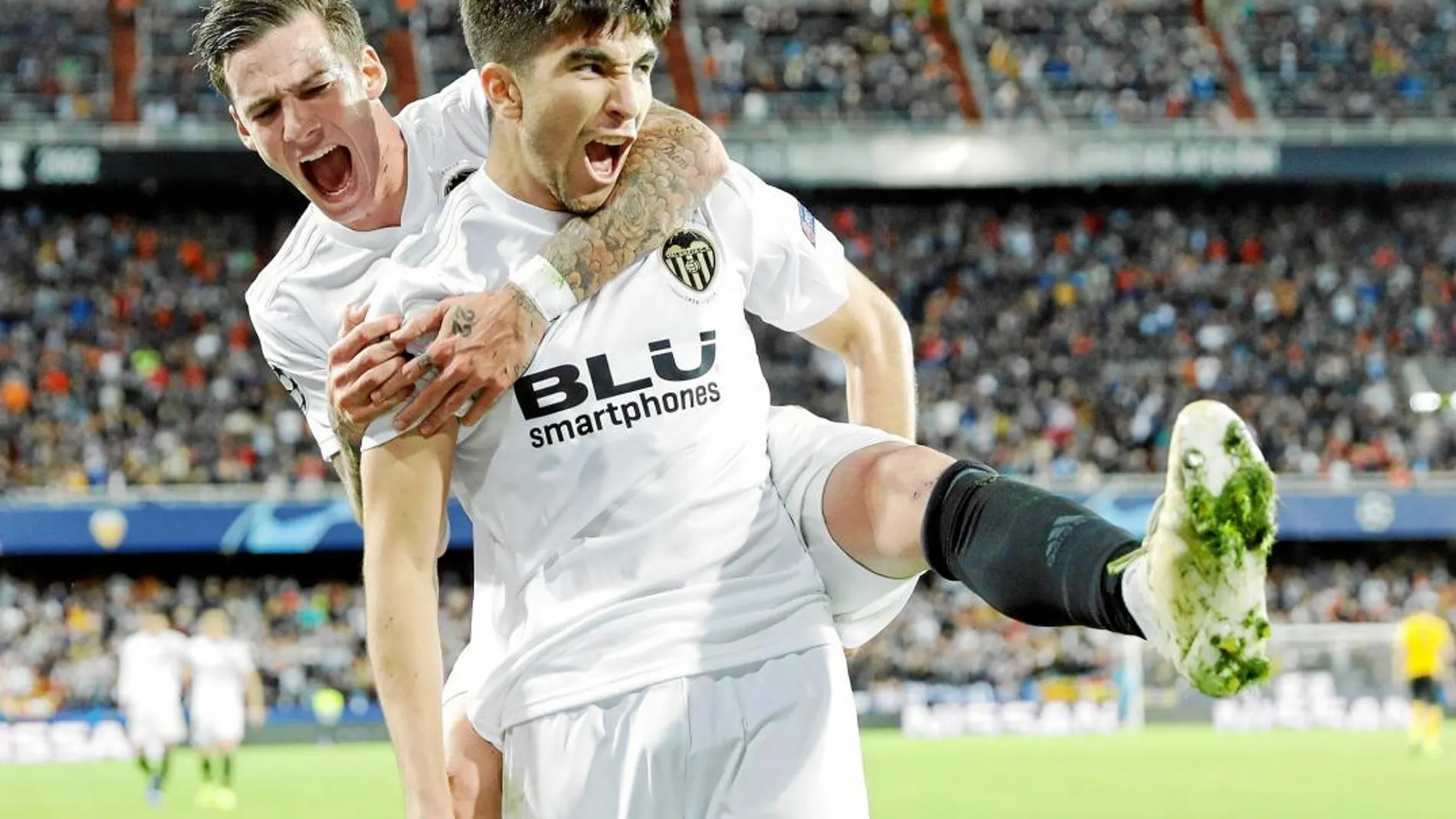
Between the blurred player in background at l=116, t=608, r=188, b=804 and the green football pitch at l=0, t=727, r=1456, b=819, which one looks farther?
the blurred player in background at l=116, t=608, r=188, b=804

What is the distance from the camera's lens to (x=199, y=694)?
54.0 feet

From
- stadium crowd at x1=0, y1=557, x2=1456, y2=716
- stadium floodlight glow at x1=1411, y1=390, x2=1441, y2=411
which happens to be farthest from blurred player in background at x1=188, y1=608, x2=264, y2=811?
stadium floodlight glow at x1=1411, y1=390, x2=1441, y2=411

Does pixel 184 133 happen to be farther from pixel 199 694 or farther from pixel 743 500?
pixel 743 500

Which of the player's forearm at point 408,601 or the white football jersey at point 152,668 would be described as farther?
the white football jersey at point 152,668

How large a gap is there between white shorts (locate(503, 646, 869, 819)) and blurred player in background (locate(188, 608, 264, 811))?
40.0 feet

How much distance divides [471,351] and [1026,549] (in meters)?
1.03

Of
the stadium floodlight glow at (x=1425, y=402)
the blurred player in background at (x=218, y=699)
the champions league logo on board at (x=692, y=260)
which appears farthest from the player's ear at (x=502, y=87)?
the stadium floodlight glow at (x=1425, y=402)

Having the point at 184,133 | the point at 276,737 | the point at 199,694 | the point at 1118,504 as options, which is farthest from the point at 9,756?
the point at 1118,504

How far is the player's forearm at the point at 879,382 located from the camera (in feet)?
13.7

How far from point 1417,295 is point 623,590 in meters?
28.7

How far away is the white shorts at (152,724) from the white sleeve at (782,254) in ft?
43.2

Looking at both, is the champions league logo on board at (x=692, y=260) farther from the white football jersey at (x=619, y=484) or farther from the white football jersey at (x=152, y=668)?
the white football jersey at (x=152, y=668)

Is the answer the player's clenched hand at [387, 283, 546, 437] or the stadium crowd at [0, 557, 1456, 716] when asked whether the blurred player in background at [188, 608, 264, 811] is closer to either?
the stadium crowd at [0, 557, 1456, 716]

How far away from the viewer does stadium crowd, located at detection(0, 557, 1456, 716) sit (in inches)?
899
